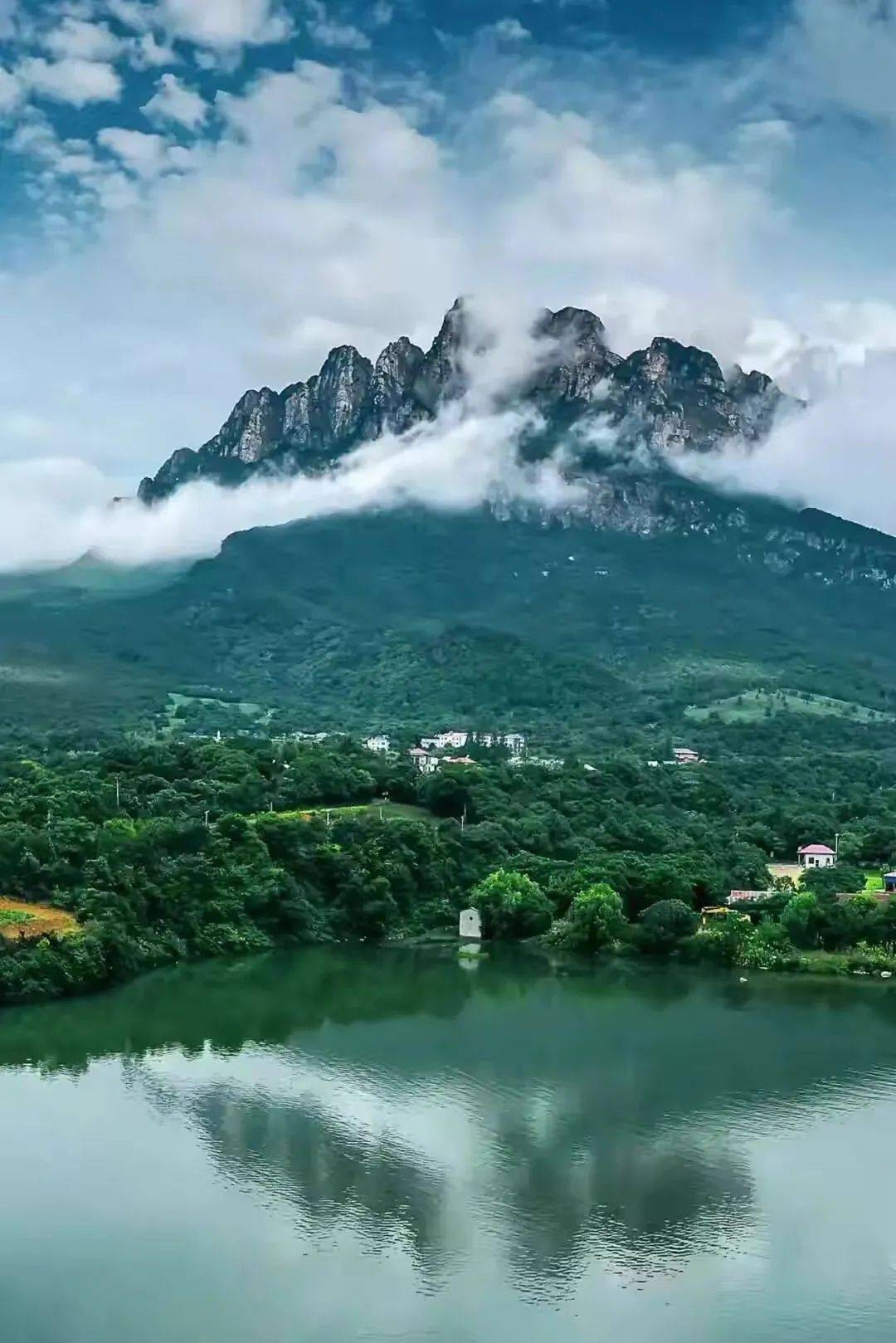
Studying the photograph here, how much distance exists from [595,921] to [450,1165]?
12.0 metres

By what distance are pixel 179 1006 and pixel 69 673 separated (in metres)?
49.5

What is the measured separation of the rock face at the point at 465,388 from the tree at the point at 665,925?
237 ft

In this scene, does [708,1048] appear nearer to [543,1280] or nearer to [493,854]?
[543,1280]

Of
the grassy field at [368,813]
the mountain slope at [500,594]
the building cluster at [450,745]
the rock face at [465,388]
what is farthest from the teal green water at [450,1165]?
the rock face at [465,388]

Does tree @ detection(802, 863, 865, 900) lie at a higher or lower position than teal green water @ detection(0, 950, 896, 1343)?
higher

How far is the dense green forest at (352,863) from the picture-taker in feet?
89.0

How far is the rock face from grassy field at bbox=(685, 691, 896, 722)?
1234 inches

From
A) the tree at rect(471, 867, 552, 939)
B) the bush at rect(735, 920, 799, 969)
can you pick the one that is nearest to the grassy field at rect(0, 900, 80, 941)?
the tree at rect(471, 867, 552, 939)

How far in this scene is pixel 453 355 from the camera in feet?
334

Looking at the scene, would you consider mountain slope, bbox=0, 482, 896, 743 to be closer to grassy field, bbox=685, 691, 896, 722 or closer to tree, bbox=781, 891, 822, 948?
grassy field, bbox=685, 691, 896, 722

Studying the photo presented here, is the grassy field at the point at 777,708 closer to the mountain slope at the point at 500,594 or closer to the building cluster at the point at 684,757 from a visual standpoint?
the mountain slope at the point at 500,594

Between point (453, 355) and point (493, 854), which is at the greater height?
point (453, 355)

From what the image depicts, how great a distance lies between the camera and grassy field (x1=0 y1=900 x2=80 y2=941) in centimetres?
2470

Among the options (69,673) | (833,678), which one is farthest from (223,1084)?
(833,678)
